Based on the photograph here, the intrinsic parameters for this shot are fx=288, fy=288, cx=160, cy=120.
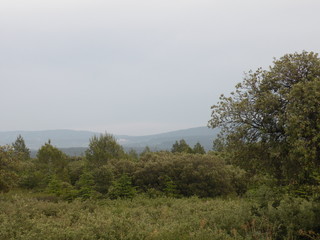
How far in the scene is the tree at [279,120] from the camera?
10.4m

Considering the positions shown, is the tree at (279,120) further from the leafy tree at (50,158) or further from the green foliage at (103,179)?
the leafy tree at (50,158)

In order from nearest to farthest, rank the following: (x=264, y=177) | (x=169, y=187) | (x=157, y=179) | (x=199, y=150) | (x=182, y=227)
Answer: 1. (x=182, y=227)
2. (x=264, y=177)
3. (x=169, y=187)
4. (x=157, y=179)
5. (x=199, y=150)

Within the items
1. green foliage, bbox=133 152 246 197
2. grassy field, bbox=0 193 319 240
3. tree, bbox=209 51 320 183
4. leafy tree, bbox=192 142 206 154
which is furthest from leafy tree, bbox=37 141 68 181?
tree, bbox=209 51 320 183

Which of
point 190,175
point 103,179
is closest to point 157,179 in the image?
point 190,175

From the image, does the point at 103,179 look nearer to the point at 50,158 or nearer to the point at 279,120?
the point at 50,158

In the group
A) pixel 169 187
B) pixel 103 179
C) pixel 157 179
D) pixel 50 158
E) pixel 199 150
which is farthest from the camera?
pixel 199 150

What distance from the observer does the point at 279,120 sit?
11305 millimetres

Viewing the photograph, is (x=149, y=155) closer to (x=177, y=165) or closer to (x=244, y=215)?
(x=177, y=165)

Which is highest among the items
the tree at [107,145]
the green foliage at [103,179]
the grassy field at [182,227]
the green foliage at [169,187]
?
the tree at [107,145]

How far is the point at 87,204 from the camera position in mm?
19062

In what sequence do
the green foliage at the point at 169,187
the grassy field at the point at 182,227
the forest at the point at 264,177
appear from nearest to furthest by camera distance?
the grassy field at the point at 182,227 → the forest at the point at 264,177 → the green foliage at the point at 169,187

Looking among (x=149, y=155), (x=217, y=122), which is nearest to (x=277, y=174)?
(x=217, y=122)

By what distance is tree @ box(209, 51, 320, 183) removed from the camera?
1035 cm

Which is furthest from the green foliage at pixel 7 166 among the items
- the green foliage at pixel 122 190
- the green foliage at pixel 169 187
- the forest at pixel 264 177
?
the green foliage at pixel 169 187
